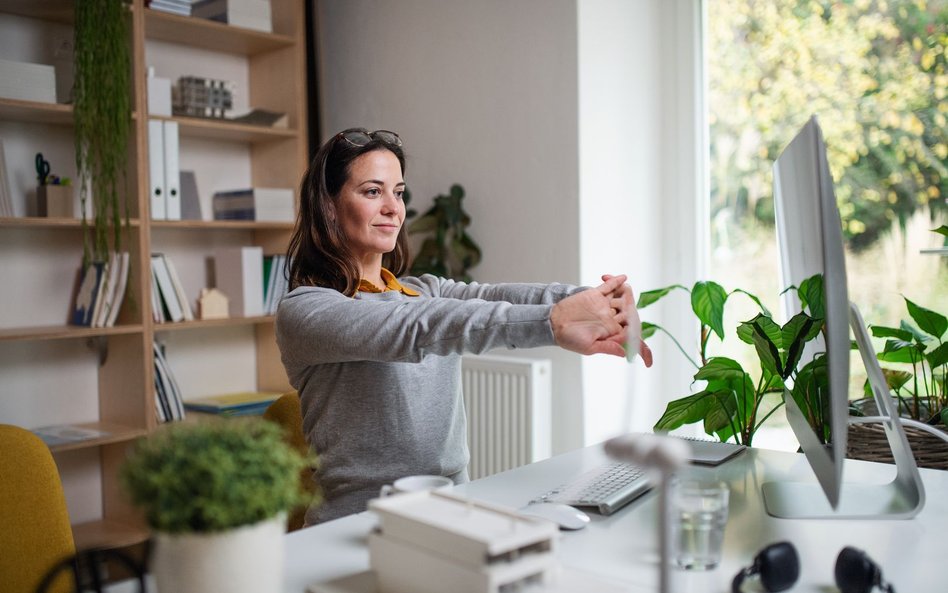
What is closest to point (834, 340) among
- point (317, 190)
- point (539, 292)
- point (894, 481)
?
point (894, 481)

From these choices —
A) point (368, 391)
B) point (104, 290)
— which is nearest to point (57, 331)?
point (104, 290)

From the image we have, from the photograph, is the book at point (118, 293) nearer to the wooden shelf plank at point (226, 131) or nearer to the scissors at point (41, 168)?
the scissors at point (41, 168)

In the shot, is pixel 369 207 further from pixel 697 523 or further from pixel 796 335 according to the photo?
pixel 697 523

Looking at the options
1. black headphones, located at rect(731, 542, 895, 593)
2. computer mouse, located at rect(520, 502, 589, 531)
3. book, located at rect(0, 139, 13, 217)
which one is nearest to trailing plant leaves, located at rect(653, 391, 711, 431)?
computer mouse, located at rect(520, 502, 589, 531)

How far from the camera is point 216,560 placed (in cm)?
74

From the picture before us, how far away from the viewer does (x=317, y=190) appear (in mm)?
1697

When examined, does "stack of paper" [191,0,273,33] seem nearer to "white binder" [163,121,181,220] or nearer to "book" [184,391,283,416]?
"white binder" [163,121,181,220]

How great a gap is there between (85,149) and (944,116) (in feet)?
8.69

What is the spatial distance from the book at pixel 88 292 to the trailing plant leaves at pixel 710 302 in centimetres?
192

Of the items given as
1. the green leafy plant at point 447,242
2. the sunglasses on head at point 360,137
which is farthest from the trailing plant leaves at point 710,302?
the green leafy plant at point 447,242

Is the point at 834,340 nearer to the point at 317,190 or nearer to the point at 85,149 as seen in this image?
the point at 317,190

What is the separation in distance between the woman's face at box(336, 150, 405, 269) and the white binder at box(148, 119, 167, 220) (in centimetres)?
146

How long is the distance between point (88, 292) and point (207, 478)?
7.76 feet

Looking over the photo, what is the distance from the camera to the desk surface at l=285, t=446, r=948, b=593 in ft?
3.22
